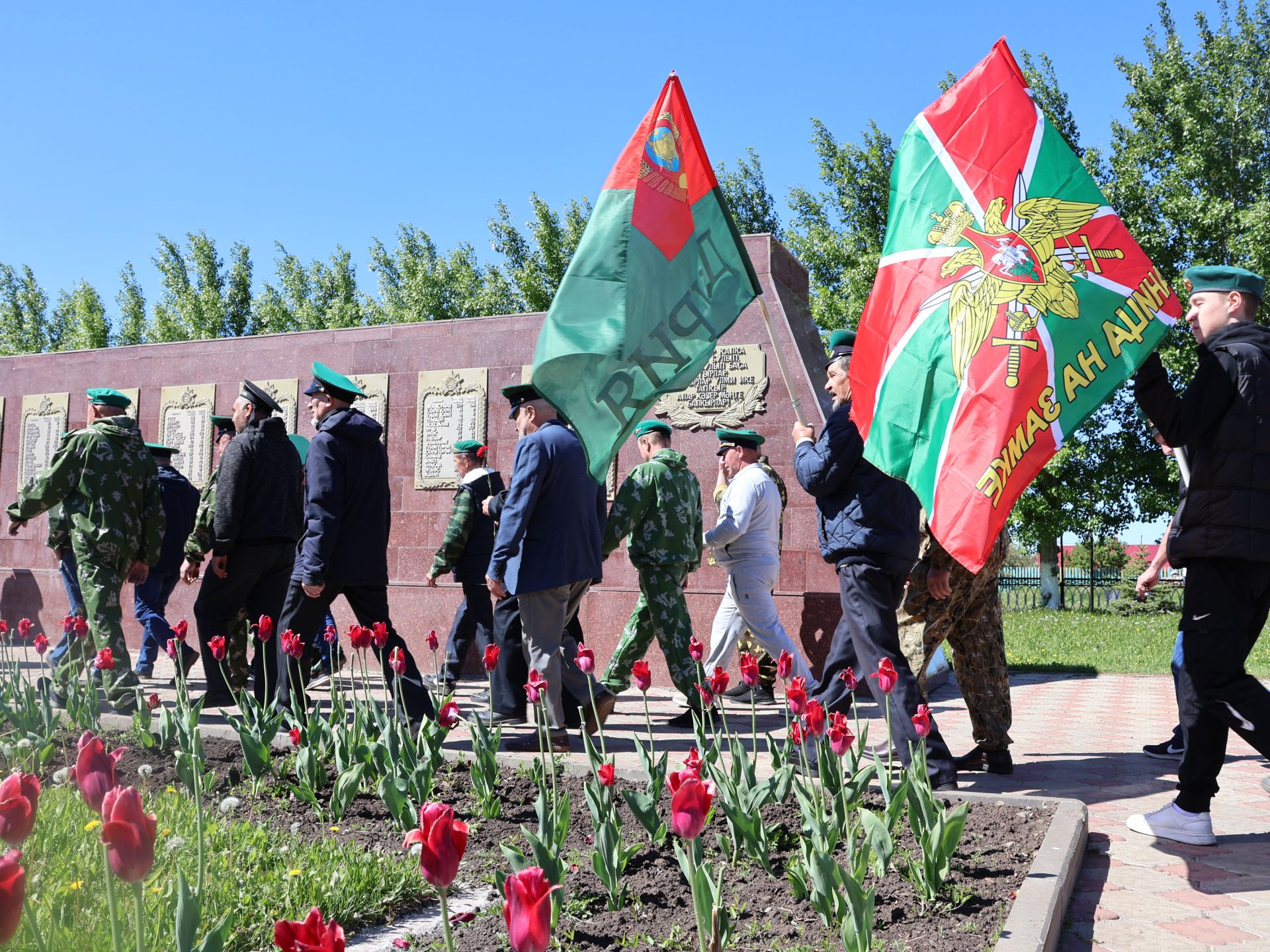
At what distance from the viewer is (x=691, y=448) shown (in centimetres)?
964

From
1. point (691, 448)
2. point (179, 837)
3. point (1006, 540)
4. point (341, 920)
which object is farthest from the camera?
point (691, 448)

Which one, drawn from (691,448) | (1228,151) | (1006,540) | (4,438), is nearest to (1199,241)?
(1228,151)

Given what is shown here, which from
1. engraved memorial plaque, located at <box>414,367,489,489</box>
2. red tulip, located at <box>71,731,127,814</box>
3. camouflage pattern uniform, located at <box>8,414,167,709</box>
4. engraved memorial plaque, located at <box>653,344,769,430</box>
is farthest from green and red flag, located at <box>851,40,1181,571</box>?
engraved memorial plaque, located at <box>414,367,489,489</box>

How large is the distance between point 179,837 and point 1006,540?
4.32 meters

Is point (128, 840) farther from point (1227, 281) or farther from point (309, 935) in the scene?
point (1227, 281)

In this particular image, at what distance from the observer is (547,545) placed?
19.7 ft

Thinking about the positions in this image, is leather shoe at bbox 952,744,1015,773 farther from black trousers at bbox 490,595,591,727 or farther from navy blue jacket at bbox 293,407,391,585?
navy blue jacket at bbox 293,407,391,585

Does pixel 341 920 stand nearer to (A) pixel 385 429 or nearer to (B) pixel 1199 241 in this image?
(A) pixel 385 429

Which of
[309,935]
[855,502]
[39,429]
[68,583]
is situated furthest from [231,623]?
[39,429]

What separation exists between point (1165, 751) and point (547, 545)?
364 cm

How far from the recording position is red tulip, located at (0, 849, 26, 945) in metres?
1.32

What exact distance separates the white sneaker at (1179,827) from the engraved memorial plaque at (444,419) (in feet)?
23.9

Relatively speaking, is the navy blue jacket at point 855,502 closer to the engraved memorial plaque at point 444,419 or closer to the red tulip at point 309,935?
the red tulip at point 309,935

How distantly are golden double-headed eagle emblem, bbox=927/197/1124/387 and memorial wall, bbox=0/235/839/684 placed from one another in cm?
416
